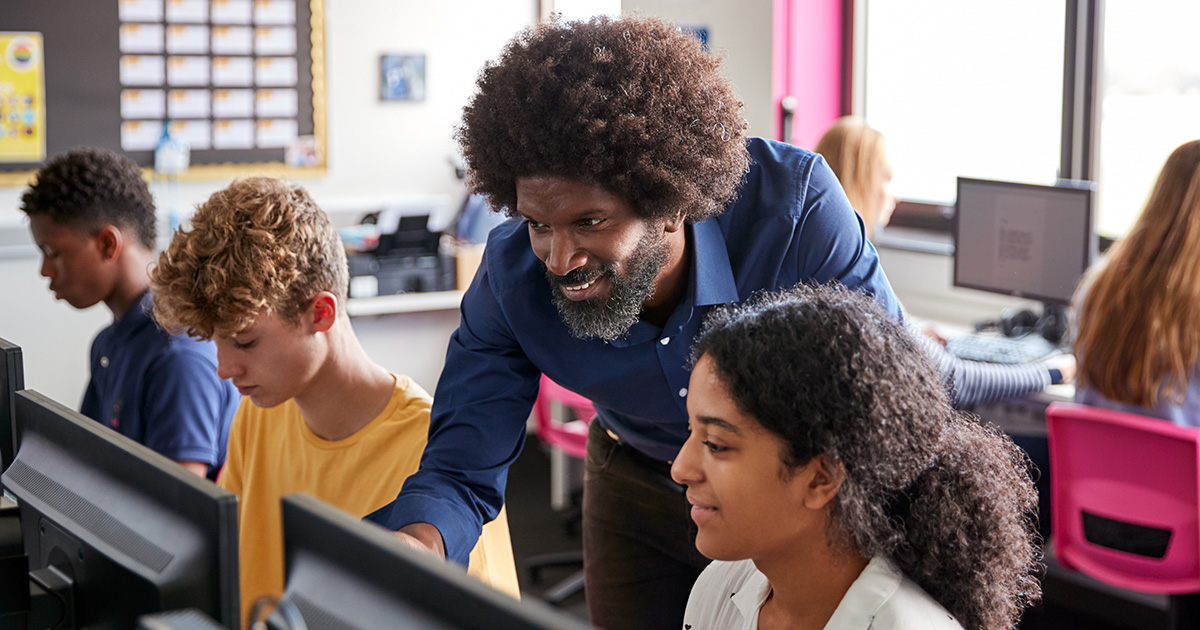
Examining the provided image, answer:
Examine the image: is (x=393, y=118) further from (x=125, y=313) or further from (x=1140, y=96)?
(x=1140, y=96)

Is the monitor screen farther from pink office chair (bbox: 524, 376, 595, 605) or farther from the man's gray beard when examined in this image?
the man's gray beard

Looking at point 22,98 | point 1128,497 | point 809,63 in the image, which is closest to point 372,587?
point 1128,497

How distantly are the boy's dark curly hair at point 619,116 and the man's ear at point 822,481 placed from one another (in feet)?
1.22

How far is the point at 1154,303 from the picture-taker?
7.93 feet

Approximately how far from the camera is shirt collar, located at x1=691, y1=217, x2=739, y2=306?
1412 mm

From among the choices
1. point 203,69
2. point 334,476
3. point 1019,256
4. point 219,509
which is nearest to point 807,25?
point 1019,256

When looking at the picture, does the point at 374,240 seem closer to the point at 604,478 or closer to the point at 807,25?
the point at 807,25

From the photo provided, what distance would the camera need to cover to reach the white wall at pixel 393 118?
4.27 meters

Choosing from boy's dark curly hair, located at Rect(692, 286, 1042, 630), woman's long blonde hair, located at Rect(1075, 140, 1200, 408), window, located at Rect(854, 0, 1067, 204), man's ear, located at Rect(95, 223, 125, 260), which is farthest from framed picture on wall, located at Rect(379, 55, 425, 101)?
boy's dark curly hair, located at Rect(692, 286, 1042, 630)

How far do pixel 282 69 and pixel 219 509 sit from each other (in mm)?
3800

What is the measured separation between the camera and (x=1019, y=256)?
3.33m

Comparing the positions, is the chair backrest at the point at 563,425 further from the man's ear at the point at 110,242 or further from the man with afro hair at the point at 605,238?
the man with afro hair at the point at 605,238

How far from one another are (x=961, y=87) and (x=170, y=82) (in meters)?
2.86

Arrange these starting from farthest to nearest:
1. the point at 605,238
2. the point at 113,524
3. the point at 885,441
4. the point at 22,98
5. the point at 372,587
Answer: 1. the point at 22,98
2. the point at 605,238
3. the point at 885,441
4. the point at 113,524
5. the point at 372,587
